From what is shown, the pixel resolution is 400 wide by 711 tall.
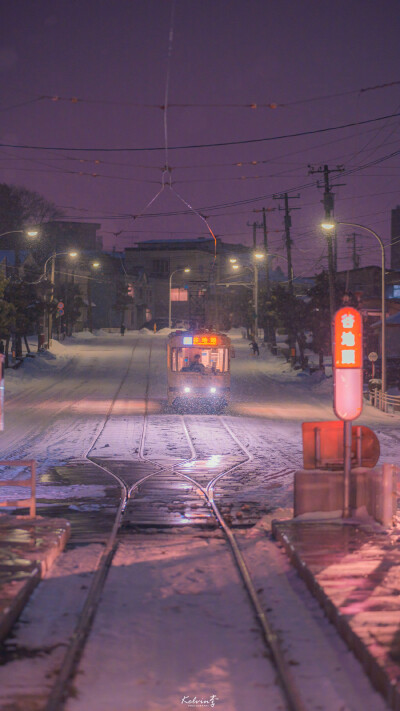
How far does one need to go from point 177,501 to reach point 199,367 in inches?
606

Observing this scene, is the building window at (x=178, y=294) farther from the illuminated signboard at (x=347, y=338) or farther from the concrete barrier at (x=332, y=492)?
the illuminated signboard at (x=347, y=338)

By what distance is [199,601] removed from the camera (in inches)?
306

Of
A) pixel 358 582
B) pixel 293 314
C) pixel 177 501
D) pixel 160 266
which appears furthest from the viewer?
pixel 160 266

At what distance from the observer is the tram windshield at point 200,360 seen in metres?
28.9

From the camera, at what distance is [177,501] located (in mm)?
13562

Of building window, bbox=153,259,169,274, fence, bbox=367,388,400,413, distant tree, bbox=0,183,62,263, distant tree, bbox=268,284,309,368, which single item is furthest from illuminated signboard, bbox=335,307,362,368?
building window, bbox=153,259,169,274

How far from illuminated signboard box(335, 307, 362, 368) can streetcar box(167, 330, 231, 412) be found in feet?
59.4

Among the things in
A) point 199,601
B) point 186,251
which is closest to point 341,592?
point 199,601

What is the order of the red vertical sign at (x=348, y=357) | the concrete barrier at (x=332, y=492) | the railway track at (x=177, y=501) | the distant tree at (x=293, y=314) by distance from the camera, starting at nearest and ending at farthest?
the railway track at (x=177, y=501) < the red vertical sign at (x=348, y=357) < the concrete barrier at (x=332, y=492) < the distant tree at (x=293, y=314)

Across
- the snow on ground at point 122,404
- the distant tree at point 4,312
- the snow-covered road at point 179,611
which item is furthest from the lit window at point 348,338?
the distant tree at point 4,312

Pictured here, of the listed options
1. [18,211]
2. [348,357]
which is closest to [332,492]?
[348,357]

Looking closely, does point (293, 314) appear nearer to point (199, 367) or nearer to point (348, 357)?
point (199, 367)

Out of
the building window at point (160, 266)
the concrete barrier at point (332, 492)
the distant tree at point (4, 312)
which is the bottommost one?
the concrete barrier at point (332, 492)

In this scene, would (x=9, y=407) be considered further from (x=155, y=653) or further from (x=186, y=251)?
(x=186, y=251)
